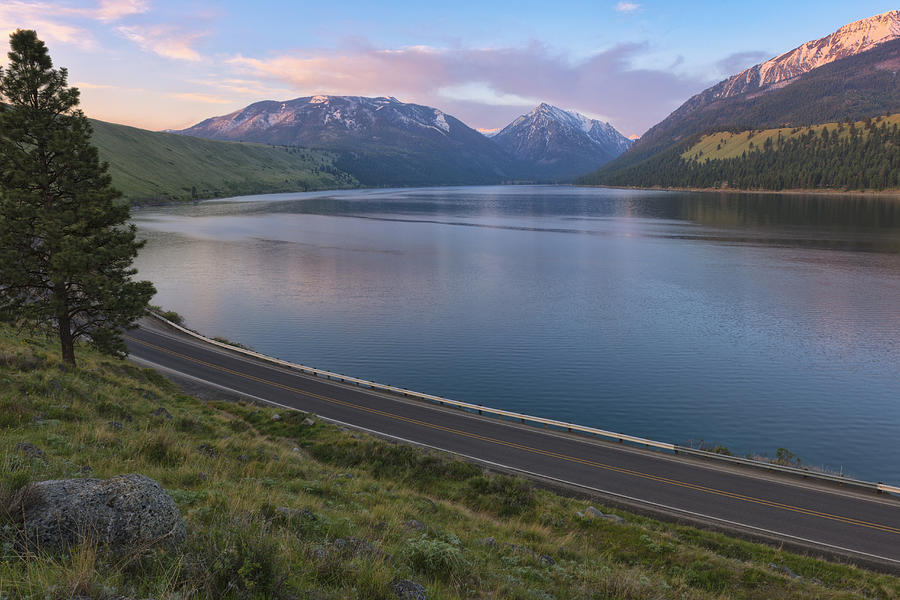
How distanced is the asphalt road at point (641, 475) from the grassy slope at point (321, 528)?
343 cm

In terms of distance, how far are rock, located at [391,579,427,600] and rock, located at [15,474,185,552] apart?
337cm

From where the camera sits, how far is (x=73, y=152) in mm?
29344

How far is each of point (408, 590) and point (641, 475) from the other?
24.1m

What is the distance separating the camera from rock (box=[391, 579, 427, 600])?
8.04m

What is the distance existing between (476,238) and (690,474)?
113 meters

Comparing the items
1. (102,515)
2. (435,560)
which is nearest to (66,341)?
(102,515)

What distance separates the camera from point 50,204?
29.8 meters

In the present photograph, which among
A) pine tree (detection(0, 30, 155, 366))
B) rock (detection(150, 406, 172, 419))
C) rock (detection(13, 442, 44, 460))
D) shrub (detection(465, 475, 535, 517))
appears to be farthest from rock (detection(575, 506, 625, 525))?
pine tree (detection(0, 30, 155, 366))

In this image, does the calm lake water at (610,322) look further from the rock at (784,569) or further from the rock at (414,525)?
the rock at (414,525)

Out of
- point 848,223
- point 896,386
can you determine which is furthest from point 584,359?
point 848,223

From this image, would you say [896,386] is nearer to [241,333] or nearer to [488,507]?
[488,507]

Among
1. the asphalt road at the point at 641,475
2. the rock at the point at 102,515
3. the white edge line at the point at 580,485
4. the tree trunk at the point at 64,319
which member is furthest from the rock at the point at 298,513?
the tree trunk at the point at 64,319

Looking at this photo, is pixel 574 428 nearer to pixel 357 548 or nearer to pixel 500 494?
pixel 500 494

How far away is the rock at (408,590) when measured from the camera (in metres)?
8.04
